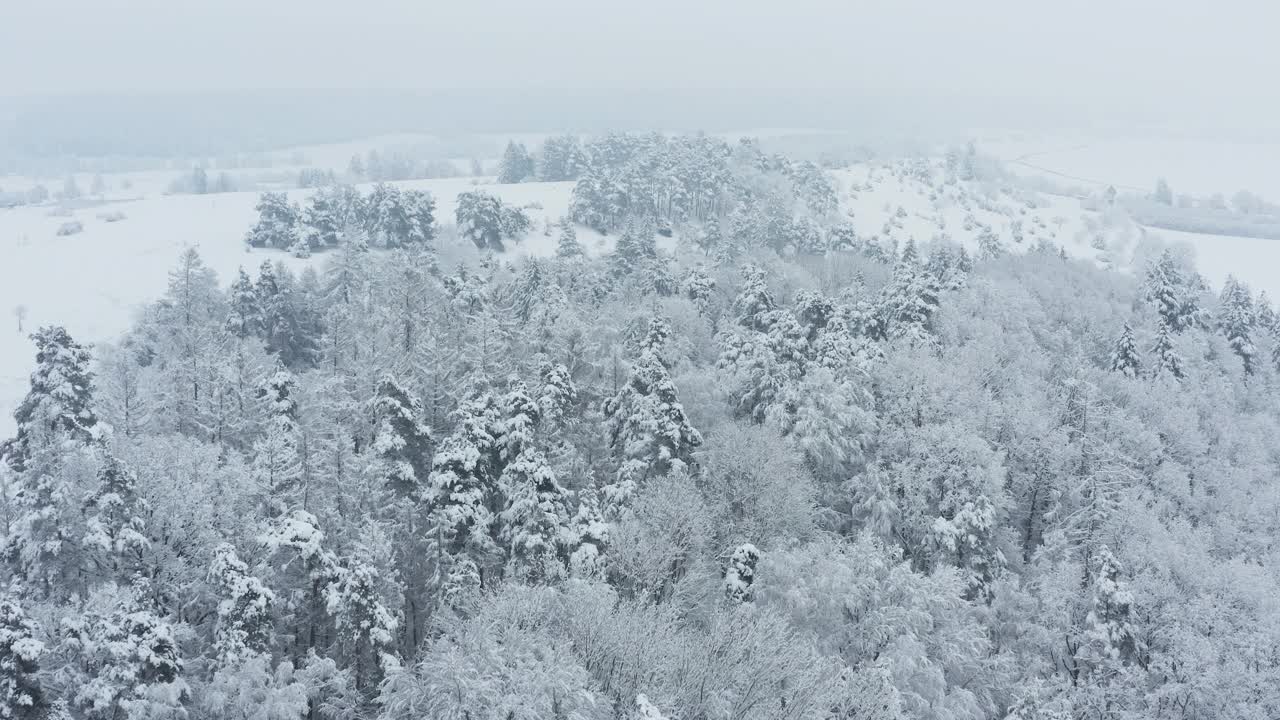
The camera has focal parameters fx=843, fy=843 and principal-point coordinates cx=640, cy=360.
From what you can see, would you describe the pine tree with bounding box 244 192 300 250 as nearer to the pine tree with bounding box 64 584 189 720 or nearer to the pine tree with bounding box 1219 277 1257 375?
the pine tree with bounding box 64 584 189 720

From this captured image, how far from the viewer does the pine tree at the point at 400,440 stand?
38438 mm

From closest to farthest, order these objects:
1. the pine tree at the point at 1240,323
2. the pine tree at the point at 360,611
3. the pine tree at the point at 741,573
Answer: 1. the pine tree at the point at 360,611
2. the pine tree at the point at 741,573
3. the pine tree at the point at 1240,323

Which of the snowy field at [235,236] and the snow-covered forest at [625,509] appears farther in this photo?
the snowy field at [235,236]

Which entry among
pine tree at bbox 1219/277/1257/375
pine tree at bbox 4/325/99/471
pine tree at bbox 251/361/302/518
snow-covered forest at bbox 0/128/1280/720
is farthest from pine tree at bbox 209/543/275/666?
pine tree at bbox 1219/277/1257/375

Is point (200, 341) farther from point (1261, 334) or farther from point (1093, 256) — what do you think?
point (1093, 256)

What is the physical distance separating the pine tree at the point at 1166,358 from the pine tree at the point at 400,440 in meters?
55.7

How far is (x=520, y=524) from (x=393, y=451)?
8.04m

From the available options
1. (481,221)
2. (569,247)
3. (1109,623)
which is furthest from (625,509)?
(481,221)

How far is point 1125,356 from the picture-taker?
65.3 m

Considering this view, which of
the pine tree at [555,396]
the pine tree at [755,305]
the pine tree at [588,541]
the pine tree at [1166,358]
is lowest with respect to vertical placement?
the pine tree at [588,541]

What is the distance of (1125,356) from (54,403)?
69.1m

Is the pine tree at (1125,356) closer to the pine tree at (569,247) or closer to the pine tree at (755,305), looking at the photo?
the pine tree at (755,305)

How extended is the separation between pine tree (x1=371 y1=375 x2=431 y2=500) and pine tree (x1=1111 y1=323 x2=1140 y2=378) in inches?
2047

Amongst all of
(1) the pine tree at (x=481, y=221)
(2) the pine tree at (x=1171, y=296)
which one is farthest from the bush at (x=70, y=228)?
(2) the pine tree at (x=1171, y=296)
